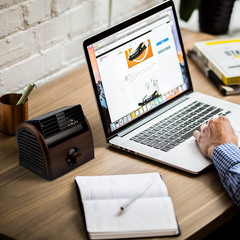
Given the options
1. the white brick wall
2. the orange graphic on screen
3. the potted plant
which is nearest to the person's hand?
the orange graphic on screen

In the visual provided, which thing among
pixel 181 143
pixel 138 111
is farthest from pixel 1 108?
pixel 181 143

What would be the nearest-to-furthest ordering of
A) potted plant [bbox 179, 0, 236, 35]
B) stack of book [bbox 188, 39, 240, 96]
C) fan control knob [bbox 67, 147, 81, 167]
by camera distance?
fan control knob [bbox 67, 147, 81, 167] → stack of book [bbox 188, 39, 240, 96] → potted plant [bbox 179, 0, 236, 35]

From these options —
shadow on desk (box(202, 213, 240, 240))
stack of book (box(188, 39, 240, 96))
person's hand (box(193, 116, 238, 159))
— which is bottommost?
shadow on desk (box(202, 213, 240, 240))

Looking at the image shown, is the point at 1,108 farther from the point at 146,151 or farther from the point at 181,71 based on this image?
the point at 181,71

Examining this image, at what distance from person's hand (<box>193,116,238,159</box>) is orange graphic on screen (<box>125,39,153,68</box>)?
11.3 inches

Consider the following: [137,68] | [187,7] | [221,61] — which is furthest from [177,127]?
[187,7]

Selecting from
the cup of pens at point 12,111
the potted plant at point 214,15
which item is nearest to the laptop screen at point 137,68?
Result: the cup of pens at point 12,111

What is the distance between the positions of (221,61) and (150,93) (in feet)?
1.53

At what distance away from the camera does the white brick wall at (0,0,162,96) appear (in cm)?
136

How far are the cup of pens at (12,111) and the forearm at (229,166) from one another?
57 centimetres

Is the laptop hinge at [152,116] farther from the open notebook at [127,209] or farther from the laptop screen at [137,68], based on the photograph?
the open notebook at [127,209]

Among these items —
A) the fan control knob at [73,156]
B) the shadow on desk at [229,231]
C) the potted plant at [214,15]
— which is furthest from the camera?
the potted plant at [214,15]

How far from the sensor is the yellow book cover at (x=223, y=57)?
1.47 meters

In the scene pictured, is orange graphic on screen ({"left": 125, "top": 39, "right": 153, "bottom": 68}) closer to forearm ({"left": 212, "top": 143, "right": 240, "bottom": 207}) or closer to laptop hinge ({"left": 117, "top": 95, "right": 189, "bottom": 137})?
laptop hinge ({"left": 117, "top": 95, "right": 189, "bottom": 137})
